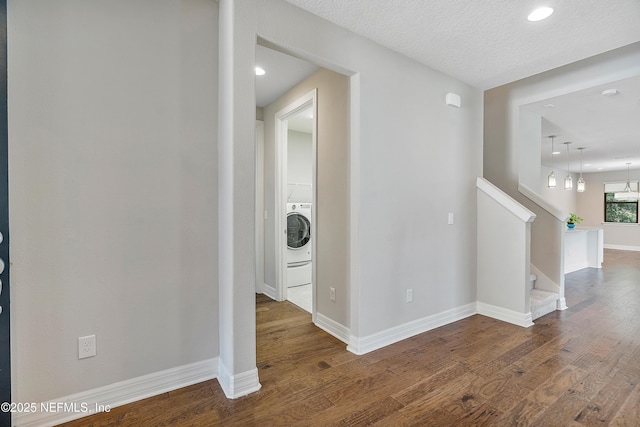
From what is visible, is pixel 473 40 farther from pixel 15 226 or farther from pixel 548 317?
pixel 15 226

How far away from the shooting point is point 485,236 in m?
3.27

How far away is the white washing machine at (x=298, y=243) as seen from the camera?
14.1 feet

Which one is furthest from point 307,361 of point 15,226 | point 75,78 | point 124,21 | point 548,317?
point 548,317

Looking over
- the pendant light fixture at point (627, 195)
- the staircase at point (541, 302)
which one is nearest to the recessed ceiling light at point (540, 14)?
the staircase at point (541, 302)

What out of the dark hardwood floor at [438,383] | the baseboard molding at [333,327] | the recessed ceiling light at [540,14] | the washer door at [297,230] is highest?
the recessed ceiling light at [540,14]

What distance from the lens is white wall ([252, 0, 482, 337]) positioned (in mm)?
2289

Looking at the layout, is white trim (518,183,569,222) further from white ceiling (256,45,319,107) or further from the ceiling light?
white ceiling (256,45,319,107)

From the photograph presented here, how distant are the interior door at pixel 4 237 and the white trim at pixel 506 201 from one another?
3.66 meters

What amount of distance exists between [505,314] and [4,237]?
378 centimetres

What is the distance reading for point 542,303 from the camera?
3.22 m

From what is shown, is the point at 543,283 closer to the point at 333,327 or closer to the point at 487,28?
the point at 333,327

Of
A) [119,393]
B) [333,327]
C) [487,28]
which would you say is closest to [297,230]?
[333,327]

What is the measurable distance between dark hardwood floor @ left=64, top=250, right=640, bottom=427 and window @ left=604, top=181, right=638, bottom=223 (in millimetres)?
8863

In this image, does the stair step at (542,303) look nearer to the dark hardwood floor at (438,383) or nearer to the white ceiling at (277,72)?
the dark hardwood floor at (438,383)
